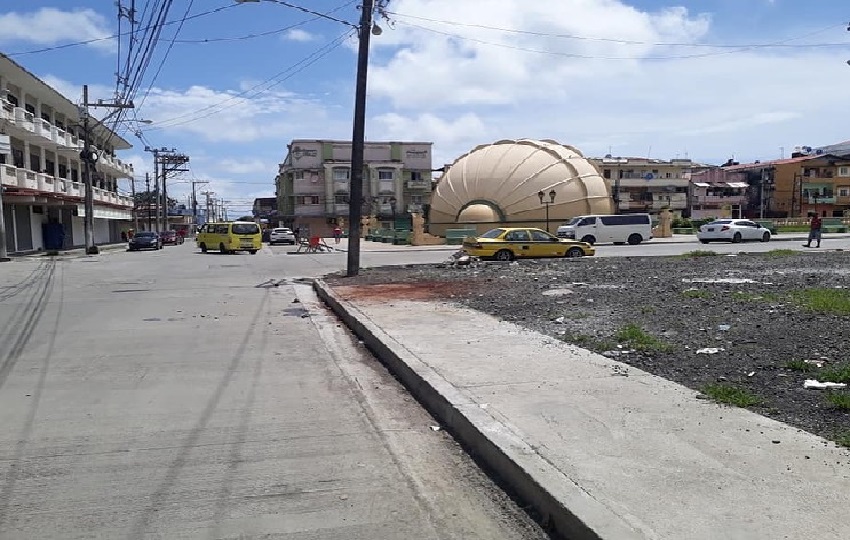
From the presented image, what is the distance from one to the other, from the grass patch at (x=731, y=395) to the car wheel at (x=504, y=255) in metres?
21.3

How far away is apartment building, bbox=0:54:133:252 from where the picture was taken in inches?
1473

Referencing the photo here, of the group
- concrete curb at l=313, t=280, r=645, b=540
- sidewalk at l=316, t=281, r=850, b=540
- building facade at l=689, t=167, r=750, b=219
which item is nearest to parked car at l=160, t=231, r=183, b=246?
concrete curb at l=313, t=280, r=645, b=540

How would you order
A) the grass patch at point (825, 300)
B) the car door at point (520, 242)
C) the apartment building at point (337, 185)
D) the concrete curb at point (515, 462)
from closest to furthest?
the concrete curb at point (515, 462)
the grass patch at point (825, 300)
the car door at point (520, 242)
the apartment building at point (337, 185)

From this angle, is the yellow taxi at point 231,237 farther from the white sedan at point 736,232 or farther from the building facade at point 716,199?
the building facade at point 716,199

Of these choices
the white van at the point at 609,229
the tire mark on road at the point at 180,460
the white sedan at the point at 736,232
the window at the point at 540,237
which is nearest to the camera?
the tire mark on road at the point at 180,460

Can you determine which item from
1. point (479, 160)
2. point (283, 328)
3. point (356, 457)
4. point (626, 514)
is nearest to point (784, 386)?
point (626, 514)

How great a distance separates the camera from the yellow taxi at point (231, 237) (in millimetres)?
41312

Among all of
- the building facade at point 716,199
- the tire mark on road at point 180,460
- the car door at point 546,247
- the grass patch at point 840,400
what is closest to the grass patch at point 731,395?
the grass patch at point 840,400

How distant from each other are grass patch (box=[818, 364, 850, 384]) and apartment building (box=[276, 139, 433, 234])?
86777mm

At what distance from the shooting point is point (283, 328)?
38.6 feet

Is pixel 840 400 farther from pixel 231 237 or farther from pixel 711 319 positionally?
pixel 231 237

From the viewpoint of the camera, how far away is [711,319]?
9.96m

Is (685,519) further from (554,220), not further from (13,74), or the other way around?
(554,220)

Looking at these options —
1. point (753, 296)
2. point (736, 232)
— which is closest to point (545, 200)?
point (736, 232)
